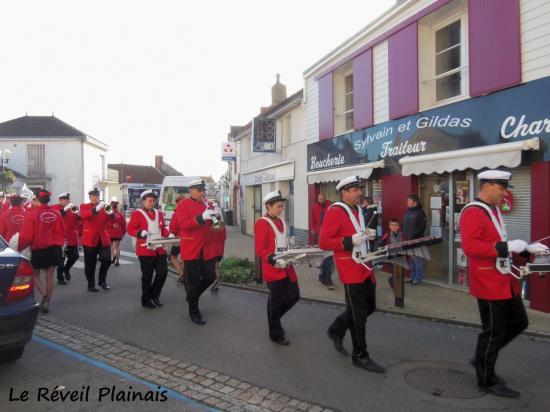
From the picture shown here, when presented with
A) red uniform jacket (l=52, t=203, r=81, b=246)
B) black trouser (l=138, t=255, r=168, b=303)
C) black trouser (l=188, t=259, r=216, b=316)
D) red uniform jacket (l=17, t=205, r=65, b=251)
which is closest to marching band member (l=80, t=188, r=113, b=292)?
red uniform jacket (l=52, t=203, r=81, b=246)

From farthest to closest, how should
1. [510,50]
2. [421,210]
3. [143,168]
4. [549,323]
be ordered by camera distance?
[143,168]
[421,210]
[510,50]
[549,323]

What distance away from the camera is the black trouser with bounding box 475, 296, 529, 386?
12.9ft

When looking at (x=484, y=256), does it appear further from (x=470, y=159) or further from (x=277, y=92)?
(x=277, y=92)

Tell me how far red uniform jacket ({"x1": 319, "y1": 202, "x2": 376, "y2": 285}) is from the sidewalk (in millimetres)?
2456

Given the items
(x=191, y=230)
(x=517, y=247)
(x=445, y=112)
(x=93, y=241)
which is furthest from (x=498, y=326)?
(x=93, y=241)

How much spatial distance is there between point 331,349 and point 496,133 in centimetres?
453

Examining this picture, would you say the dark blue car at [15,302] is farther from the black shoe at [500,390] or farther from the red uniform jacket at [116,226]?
the red uniform jacket at [116,226]

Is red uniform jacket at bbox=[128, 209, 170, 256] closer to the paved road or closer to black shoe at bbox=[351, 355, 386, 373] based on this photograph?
the paved road

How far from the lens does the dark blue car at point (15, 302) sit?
4.17 metres

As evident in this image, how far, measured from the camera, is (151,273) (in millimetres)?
7180

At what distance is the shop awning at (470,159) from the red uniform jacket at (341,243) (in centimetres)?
355

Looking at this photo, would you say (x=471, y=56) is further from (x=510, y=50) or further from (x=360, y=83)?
(x=360, y=83)

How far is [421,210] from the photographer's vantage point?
872cm

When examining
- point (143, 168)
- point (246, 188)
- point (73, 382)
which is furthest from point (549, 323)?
point (143, 168)
